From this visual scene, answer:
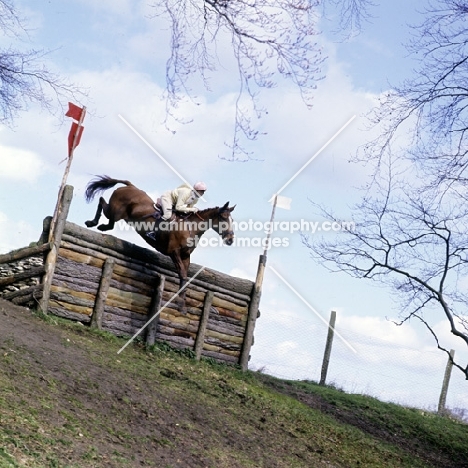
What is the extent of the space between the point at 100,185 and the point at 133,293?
6.62 feet

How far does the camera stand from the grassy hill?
685 cm

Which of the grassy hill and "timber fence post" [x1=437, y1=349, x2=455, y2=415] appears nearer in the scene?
the grassy hill

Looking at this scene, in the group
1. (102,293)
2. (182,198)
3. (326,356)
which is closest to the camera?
(102,293)

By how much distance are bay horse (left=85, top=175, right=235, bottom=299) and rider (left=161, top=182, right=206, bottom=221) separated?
159 mm

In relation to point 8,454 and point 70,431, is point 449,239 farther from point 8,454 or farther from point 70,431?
point 8,454

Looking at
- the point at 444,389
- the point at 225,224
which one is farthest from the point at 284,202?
the point at 444,389

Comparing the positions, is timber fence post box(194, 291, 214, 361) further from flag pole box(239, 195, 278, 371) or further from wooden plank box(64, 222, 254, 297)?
flag pole box(239, 195, 278, 371)

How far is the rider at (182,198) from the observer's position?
12.2 meters

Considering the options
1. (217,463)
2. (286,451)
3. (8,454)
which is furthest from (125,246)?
(8,454)

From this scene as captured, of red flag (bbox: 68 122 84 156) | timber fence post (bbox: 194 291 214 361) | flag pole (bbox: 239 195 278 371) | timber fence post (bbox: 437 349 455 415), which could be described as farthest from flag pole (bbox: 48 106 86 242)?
timber fence post (bbox: 437 349 455 415)

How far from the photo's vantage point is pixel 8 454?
230 inches

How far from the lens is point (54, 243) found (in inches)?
456

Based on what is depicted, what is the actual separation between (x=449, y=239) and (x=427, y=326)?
1480 mm

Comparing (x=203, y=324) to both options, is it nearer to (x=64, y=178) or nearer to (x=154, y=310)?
(x=154, y=310)
